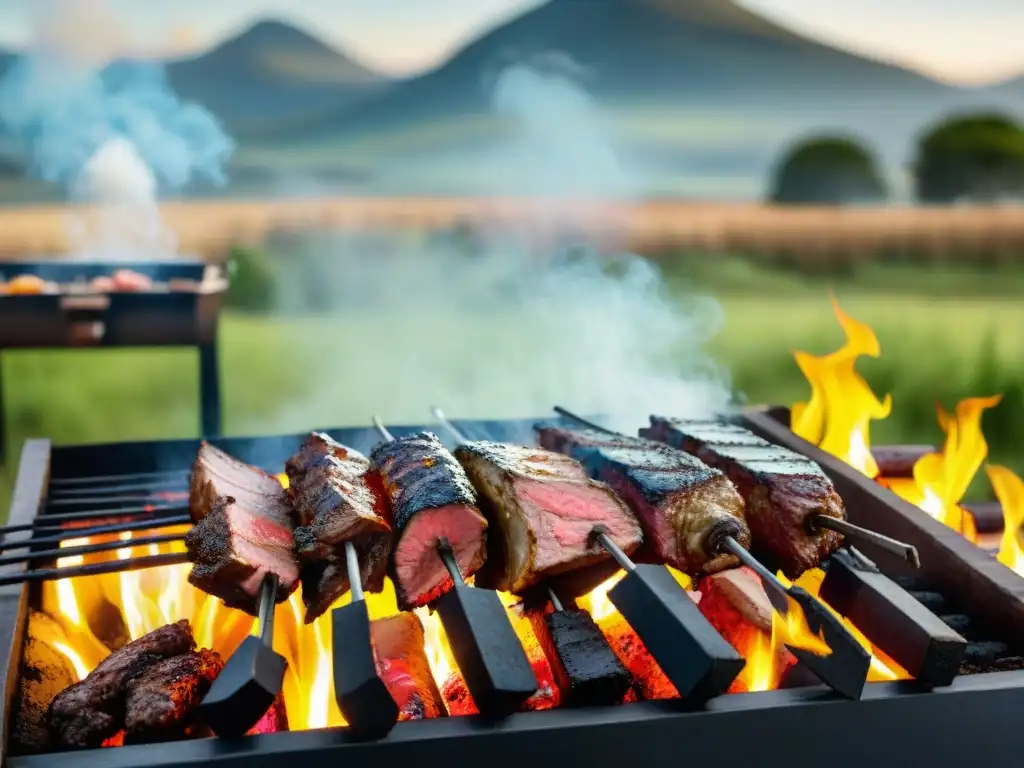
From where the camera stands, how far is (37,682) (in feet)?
6.22

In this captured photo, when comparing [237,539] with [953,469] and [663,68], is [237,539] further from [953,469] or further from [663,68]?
[663,68]

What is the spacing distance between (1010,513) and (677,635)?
1.53 metres

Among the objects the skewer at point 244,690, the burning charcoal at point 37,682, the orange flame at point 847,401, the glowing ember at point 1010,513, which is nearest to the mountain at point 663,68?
the orange flame at point 847,401

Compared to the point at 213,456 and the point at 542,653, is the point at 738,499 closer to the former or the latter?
the point at 542,653

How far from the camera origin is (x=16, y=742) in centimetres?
169

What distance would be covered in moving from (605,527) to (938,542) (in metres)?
0.88


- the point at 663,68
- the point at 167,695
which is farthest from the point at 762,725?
the point at 663,68

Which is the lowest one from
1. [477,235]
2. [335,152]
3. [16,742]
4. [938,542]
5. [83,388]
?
[83,388]

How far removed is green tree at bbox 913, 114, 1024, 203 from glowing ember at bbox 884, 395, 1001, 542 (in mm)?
5001

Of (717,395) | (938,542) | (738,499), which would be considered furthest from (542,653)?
(717,395)

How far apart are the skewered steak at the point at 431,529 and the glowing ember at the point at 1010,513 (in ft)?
4.79

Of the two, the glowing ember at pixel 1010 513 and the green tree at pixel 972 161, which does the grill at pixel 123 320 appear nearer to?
the glowing ember at pixel 1010 513

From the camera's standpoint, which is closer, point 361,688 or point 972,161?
point 361,688

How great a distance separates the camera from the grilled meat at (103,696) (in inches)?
65.8
